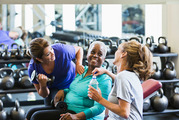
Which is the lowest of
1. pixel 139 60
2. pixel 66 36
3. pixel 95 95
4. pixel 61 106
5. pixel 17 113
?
pixel 17 113

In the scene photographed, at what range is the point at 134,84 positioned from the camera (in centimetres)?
171

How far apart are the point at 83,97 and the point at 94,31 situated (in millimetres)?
2953

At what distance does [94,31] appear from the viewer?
16.6 feet

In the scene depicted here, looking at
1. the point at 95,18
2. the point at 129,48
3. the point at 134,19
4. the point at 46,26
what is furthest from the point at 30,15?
the point at 129,48

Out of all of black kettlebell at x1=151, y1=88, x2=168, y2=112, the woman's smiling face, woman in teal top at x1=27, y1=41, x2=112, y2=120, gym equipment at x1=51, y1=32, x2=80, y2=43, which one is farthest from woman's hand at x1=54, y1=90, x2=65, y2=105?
gym equipment at x1=51, y1=32, x2=80, y2=43

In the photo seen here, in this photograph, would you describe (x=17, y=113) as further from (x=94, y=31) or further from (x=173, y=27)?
(x=173, y=27)

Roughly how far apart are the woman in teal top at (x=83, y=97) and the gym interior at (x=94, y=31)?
5.09 feet

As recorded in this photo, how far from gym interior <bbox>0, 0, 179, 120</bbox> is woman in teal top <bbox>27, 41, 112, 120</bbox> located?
155 centimetres

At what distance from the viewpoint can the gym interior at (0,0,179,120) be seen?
13.5 ft

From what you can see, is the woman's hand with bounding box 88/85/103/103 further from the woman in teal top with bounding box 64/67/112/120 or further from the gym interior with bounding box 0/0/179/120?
the gym interior with bounding box 0/0/179/120

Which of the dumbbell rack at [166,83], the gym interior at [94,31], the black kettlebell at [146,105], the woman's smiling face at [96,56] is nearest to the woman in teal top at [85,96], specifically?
the woman's smiling face at [96,56]

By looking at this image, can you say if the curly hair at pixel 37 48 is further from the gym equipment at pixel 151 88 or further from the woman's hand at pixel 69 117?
the gym equipment at pixel 151 88

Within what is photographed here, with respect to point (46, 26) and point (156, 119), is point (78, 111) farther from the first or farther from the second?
point (46, 26)

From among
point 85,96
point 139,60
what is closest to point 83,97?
point 85,96
